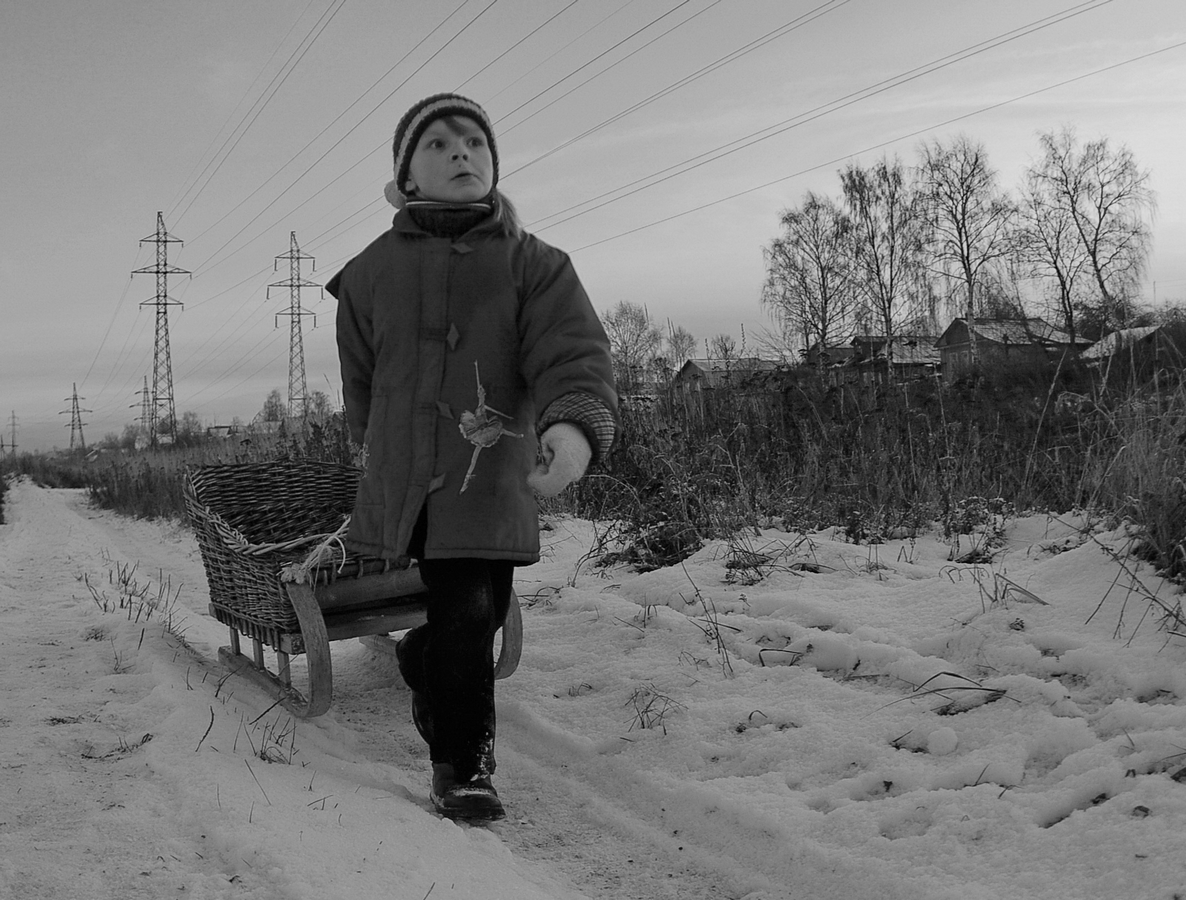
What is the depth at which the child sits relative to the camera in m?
2.58

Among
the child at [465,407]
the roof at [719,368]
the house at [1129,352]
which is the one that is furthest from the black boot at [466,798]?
the house at [1129,352]

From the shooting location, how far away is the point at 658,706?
10.4 ft

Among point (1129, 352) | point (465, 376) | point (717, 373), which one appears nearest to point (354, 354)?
point (465, 376)

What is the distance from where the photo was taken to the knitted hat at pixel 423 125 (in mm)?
2883

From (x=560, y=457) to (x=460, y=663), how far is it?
2.26ft

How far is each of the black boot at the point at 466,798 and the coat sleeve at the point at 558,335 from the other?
1.07 meters

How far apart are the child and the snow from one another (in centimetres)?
38

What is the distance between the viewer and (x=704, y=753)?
2.83 m

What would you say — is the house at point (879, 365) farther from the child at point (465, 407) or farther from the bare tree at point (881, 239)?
the bare tree at point (881, 239)

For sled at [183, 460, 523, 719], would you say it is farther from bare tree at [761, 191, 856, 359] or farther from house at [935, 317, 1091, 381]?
bare tree at [761, 191, 856, 359]

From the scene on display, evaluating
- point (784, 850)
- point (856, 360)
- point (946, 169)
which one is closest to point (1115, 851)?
point (784, 850)

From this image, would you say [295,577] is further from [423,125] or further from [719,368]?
[719,368]

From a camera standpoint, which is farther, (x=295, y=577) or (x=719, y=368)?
(x=719, y=368)

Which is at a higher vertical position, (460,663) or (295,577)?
(295,577)
